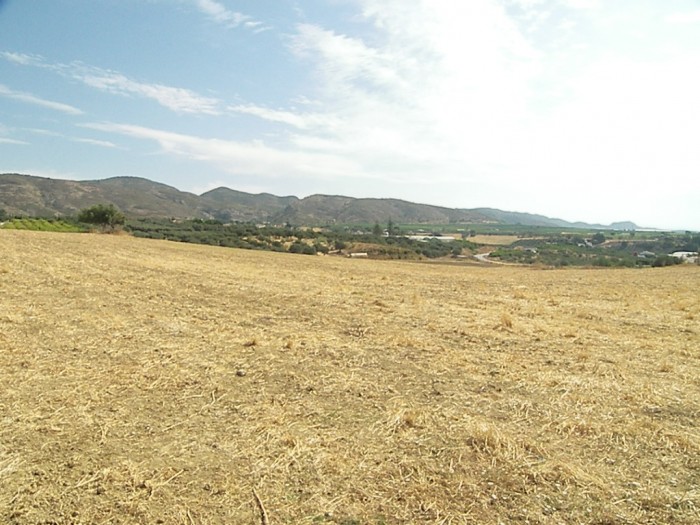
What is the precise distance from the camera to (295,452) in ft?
14.3

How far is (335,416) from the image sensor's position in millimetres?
5258

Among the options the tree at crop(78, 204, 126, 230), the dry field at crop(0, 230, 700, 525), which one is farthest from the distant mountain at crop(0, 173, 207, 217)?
the dry field at crop(0, 230, 700, 525)

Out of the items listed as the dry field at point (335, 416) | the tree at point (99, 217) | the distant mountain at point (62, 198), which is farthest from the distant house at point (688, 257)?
the distant mountain at point (62, 198)

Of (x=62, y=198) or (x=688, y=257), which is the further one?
(x=62, y=198)

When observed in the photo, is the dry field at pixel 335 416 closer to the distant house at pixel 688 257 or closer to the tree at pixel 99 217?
the distant house at pixel 688 257

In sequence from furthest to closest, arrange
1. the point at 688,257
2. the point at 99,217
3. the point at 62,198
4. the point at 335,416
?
1. the point at 62,198
2. the point at 99,217
3. the point at 688,257
4. the point at 335,416

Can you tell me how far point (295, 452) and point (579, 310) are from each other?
38.5 feet

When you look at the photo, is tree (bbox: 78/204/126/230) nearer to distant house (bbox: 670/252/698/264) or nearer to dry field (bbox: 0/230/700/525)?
dry field (bbox: 0/230/700/525)

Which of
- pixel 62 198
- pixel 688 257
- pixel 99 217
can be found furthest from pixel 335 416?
pixel 62 198

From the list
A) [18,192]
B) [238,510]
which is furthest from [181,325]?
[18,192]

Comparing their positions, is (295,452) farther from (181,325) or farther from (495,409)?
(181,325)

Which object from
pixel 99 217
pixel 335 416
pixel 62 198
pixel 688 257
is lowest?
pixel 335 416

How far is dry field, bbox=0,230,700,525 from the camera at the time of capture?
3625mm

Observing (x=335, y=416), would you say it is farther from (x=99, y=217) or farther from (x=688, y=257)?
(x=688, y=257)
